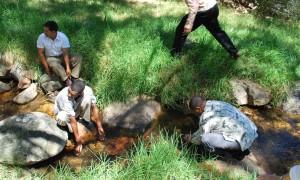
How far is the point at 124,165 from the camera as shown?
420 centimetres

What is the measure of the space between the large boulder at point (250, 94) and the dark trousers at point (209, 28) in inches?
25.1

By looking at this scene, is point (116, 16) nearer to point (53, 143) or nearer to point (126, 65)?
point (126, 65)

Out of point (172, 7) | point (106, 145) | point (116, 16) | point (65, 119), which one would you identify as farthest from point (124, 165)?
point (172, 7)

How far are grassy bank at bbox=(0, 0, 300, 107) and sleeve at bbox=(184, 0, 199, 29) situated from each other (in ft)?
2.70

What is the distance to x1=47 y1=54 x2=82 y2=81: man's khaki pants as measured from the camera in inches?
231

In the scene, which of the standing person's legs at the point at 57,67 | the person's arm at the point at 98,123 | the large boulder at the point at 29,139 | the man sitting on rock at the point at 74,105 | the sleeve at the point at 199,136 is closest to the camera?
the large boulder at the point at 29,139

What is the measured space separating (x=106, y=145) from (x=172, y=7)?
5.22 m

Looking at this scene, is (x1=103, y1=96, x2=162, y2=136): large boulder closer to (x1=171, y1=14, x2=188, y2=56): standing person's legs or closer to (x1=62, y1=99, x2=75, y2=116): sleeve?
(x1=62, y1=99, x2=75, y2=116): sleeve

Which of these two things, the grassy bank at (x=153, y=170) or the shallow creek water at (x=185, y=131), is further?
the shallow creek water at (x=185, y=131)

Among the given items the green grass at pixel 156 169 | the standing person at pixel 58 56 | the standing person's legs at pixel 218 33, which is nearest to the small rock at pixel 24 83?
the standing person at pixel 58 56

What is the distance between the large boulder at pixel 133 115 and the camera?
5.44 metres

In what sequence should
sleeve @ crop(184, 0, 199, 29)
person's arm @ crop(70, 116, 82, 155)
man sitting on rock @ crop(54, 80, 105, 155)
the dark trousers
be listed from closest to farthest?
man sitting on rock @ crop(54, 80, 105, 155), person's arm @ crop(70, 116, 82, 155), sleeve @ crop(184, 0, 199, 29), the dark trousers

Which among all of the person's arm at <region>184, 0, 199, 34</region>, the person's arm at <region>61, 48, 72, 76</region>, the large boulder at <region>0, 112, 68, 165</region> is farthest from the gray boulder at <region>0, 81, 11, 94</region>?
the person's arm at <region>184, 0, 199, 34</region>

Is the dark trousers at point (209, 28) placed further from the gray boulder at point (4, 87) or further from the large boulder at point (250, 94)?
the gray boulder at point (4, 87)
